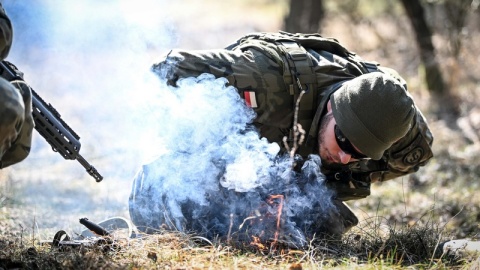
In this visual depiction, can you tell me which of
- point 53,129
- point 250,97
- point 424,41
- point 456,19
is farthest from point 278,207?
point 424,41

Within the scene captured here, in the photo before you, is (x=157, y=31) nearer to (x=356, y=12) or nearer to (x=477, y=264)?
(x=477, y=264)

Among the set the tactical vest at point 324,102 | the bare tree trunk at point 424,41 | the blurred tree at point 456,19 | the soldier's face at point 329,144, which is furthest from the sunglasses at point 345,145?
the bare tree trunk at point 424,41

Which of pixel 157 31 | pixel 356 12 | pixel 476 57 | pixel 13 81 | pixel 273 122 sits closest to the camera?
pixel 13 81

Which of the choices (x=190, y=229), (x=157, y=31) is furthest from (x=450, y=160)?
(x=190, y=229)

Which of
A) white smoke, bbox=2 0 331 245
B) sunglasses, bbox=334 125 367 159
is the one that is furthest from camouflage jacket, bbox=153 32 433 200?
sunglasses, bbox=334 125 367 159

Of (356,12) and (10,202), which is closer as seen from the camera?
(10,202)

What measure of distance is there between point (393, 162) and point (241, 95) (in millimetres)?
1321

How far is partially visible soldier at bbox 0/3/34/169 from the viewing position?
10.4 feet

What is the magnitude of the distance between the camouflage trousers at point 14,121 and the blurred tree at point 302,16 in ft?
29.9

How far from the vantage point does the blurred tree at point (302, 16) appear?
40.5ft

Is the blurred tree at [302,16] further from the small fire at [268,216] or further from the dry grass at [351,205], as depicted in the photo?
the small fire at [268,216]

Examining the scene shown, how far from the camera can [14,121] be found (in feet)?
10.6

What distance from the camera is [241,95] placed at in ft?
14.8

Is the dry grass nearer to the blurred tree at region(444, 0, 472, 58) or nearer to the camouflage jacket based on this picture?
the camouflage jacket
